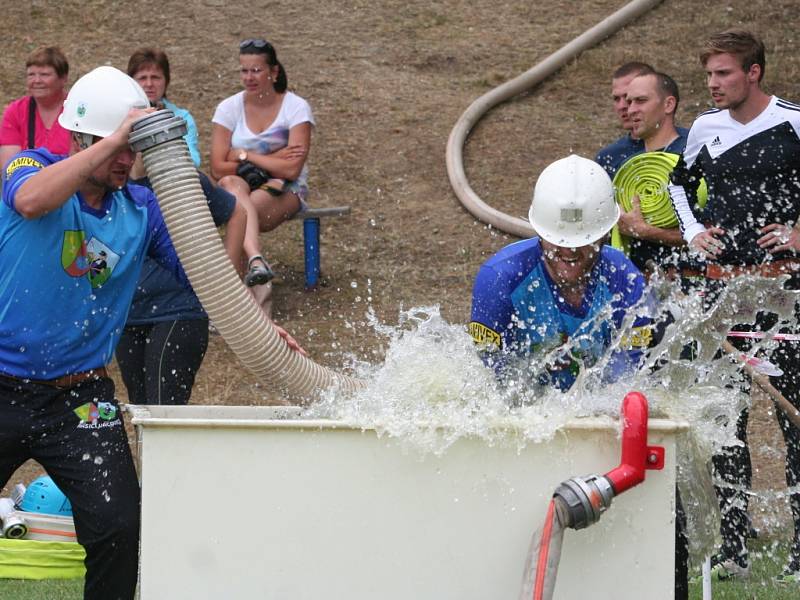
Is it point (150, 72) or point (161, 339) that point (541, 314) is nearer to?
point (161, 339)

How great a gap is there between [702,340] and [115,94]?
2424 millimetres

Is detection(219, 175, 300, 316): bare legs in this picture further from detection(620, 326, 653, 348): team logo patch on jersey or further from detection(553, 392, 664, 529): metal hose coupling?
detection(553, 392, 664, 529): metal hose coupling

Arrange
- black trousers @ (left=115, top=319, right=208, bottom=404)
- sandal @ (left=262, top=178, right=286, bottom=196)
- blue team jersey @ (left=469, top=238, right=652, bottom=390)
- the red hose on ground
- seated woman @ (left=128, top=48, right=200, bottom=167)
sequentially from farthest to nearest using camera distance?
sandal @ (left=262, top=178, right=286, bottom=196) < seated woman @ (left=128, top=48, right=200, bottom=167) < black trousers @ (left=115, top=319, right=208, bottom=404) < blue team jersey @ (left=469, top=238, right=652, bottom=390) < the red hose on ground

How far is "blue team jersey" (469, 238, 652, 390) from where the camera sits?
179 inches

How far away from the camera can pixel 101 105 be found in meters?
4.52

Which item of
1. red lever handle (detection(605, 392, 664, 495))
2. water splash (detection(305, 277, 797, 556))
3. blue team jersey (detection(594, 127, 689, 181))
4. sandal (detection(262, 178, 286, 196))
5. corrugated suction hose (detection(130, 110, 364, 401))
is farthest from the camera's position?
sandal (detection(262, 178, 286, 196))

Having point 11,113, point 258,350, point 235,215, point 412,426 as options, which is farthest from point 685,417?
point 11,113

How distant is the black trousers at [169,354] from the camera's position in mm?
6160

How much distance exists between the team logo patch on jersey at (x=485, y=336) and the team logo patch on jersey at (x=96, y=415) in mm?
1395

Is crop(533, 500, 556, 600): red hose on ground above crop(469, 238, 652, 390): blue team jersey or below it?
below

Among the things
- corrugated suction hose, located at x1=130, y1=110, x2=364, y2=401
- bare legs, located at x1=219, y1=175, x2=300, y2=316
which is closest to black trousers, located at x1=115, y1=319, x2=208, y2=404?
corrugated suction hose, located at x1=130, y1=110, x2=364, y2=401

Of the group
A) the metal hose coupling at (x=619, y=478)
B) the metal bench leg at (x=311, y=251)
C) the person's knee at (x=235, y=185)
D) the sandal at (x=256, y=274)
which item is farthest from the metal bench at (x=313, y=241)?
the metal hose coupling at (x=619, y=478)

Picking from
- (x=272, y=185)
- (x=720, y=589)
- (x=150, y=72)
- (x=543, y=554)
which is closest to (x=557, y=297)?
(x=543, y=554)

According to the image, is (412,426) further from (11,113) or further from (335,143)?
(335,143)
